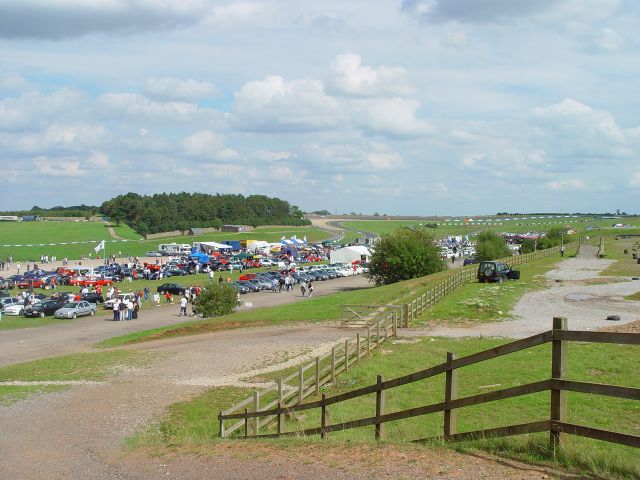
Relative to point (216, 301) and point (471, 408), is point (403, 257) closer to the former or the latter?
point (216, 301)

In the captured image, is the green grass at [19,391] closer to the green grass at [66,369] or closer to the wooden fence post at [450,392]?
the green grass at [66,369]

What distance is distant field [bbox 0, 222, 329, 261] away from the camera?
140 metres

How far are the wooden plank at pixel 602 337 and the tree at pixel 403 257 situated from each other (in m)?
58.3

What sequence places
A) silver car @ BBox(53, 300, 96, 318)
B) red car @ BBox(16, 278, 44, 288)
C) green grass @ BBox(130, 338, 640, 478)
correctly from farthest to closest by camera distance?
red car @ BBox(16, 278, 44, 288) < silver car @ BBox(53, 300, 96, 318) < green grass @ BBox(130, 338, 640, 478)

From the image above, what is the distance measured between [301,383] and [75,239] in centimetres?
16303

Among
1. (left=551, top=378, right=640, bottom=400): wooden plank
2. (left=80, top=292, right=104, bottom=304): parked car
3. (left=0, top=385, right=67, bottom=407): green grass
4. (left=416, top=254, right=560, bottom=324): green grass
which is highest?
(left=551, top=378, right=640, bottom=400): wooden plank

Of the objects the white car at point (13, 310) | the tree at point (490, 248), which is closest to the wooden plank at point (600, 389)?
the white car at point (13, 310)

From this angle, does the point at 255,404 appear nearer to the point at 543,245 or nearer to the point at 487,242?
the point at 487,242

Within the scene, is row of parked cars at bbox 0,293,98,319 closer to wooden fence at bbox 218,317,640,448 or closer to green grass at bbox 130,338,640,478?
green grass at bbox 130,338,640,478

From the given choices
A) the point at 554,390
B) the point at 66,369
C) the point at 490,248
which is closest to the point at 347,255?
the point at 490,248

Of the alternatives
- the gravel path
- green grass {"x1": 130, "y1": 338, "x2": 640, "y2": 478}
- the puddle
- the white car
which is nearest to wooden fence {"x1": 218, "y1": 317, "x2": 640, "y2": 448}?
green grass {"x1": 130, "y1": 338, "x2": 640, "y2": 478}

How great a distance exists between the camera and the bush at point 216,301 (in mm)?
48094

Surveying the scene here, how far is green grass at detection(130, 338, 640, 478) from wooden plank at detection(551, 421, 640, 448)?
31cm

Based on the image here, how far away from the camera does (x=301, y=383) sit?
15844 mm
